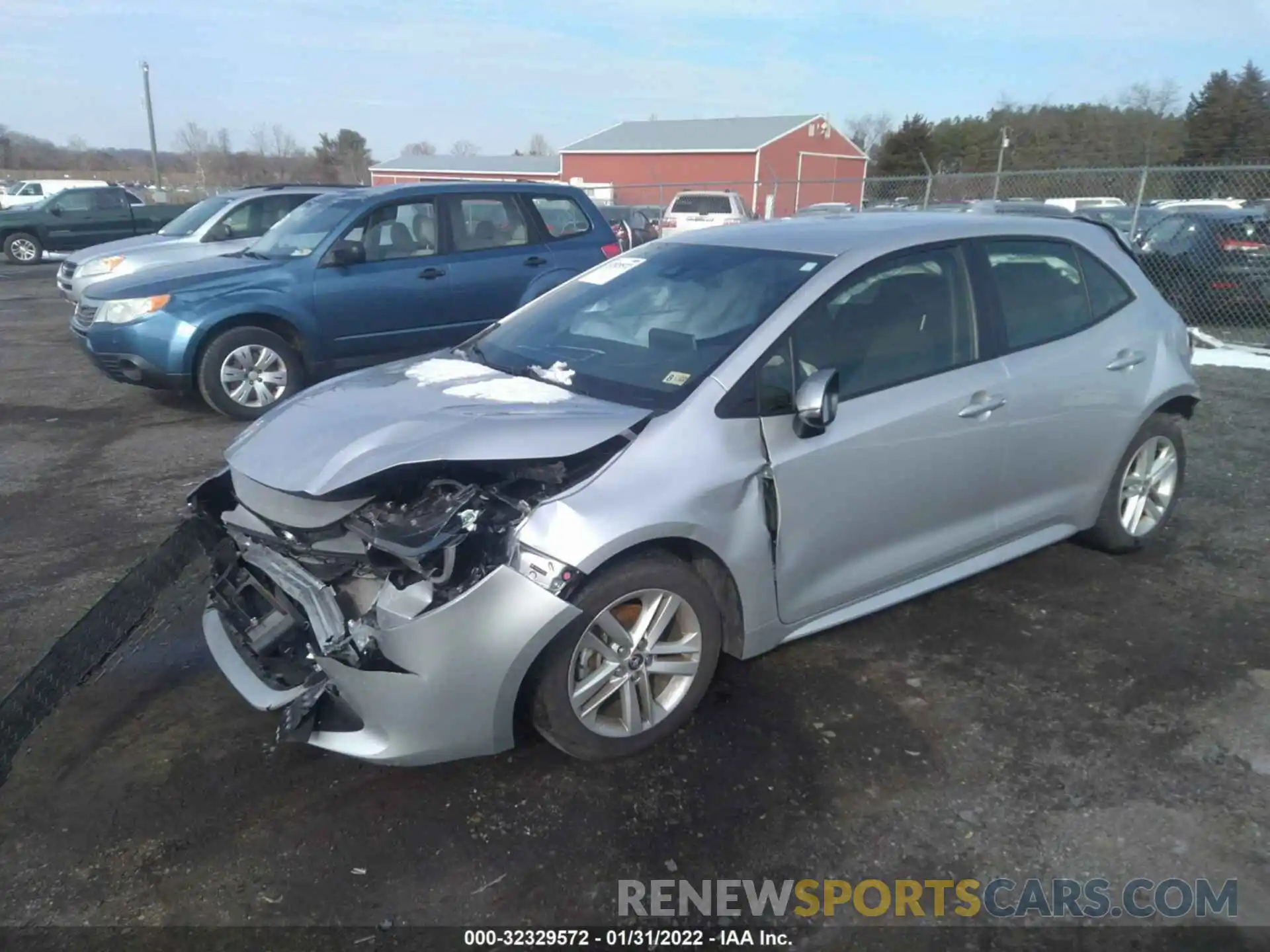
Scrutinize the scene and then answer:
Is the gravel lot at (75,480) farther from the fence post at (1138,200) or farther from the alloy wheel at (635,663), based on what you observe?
the fence post at (1138,200)

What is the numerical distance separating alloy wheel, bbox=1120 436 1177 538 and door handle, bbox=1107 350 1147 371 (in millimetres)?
442

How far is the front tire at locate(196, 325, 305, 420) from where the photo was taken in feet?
24.4

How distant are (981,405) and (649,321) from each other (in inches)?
53.9

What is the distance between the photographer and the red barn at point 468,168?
5328cm

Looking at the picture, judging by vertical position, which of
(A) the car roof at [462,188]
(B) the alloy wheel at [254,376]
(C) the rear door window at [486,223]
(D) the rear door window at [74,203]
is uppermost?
(A) the car roof at [462,188]

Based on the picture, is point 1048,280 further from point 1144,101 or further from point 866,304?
point 1144,101

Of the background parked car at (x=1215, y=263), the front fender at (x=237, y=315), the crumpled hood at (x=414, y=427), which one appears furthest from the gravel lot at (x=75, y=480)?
the background parked car at (x=1215, y=263)

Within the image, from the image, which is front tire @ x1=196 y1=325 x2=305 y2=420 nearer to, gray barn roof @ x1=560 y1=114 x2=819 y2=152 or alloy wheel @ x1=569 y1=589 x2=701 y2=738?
alloy wheel @ x1=569 y1=589 x2=701 y2=738

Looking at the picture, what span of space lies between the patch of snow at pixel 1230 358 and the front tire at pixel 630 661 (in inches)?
325

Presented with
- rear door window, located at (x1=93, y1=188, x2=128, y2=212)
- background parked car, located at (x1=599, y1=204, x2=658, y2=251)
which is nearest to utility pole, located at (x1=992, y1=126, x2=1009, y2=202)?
background parked car, located at (x1=599, y1=204, x2=658, y2=251)

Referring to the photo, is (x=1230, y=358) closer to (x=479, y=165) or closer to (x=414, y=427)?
(x=414, y=427)

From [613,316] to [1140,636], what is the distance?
2.63m

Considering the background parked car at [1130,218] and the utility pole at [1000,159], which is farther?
the utility pole at [1000,159]

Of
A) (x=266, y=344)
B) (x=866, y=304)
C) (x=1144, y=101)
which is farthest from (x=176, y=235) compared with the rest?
(x=1144, y=101)
